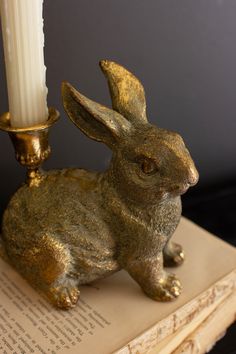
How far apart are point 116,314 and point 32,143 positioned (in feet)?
0.95

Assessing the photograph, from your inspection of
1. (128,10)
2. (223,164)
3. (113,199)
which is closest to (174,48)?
(128,10)

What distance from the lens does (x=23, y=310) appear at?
0.75 meters

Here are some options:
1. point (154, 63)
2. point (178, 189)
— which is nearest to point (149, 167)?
point (178, 189)

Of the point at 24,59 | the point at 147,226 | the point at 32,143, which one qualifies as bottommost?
the point at 147,226

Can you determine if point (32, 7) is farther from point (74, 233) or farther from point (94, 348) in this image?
point (94, 348)

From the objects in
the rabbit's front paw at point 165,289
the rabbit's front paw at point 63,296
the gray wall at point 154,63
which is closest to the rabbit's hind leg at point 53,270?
the rabbit's front paw at point 63,296

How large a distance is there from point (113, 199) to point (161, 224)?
0.08 meters

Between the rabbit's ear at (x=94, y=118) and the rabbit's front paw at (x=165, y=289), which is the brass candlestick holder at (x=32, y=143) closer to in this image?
the rabbit's ear at (x=94, y=118)

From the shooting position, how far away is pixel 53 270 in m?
0.72

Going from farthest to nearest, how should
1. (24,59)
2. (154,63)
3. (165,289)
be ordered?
(154,63) → (165,289) → (24,59)

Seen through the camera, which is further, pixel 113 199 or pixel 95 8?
pixel 95 8

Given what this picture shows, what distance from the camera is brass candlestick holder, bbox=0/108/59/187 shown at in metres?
0.70

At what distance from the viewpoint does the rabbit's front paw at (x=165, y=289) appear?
768mm

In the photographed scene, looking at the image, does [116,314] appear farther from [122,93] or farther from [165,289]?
[122,93]
